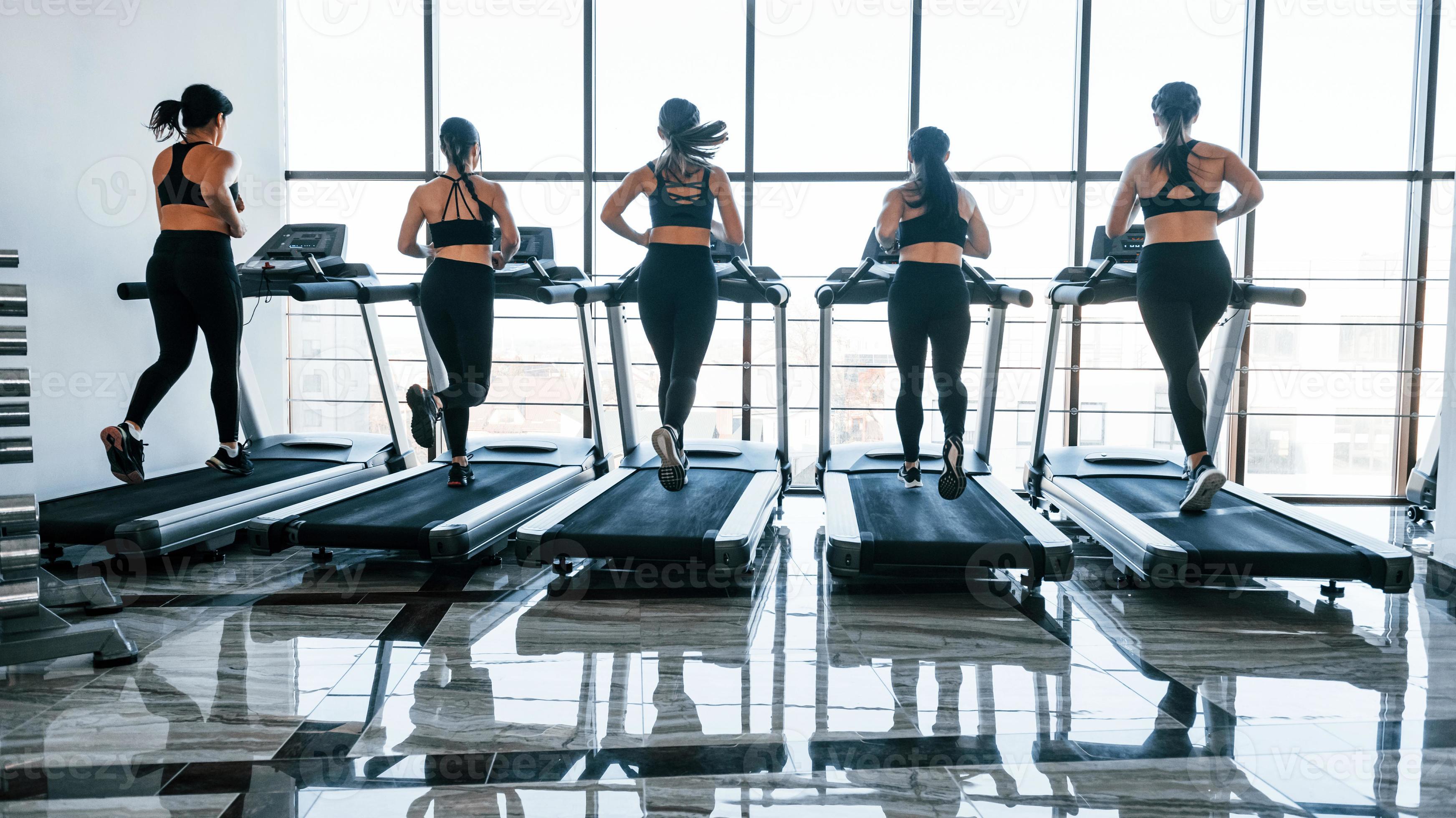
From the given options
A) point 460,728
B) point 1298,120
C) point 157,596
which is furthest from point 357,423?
point 1298,120

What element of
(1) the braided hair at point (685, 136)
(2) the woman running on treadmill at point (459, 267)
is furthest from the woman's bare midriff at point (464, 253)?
(1) the braided hair at point (685, 136)

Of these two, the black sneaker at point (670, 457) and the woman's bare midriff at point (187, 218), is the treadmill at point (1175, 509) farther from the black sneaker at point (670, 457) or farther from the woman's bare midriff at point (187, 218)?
the woman's bare midriff at point (187, 218)

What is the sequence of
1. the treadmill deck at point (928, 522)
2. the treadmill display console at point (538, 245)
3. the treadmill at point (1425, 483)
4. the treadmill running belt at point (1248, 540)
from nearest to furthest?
1. the treadmill running belt at point (1248, 540)
2. the treadmill deck at point (928, 522)
3. the treadmill at point (1425, 483)
4. the treadmill display console at point (538, 245)

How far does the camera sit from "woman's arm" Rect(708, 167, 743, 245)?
331cm

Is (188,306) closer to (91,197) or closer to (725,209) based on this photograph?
(91,197)

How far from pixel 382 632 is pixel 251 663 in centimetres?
35

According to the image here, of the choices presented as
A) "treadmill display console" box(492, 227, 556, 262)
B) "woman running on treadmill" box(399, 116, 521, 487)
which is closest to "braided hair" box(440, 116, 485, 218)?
"woman running on treadmill" box(399, 116, 521, 487)

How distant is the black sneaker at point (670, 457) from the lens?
3.23m

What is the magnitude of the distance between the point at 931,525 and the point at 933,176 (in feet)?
4.18

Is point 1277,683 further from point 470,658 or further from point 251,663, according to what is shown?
point 251,663

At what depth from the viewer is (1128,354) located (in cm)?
544

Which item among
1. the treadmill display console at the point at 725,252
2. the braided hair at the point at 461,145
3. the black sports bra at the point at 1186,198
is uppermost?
the braided hair at the point at 461,145

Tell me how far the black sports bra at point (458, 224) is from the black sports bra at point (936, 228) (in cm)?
165

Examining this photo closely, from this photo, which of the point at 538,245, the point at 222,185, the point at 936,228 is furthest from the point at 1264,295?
the point at 222,185
